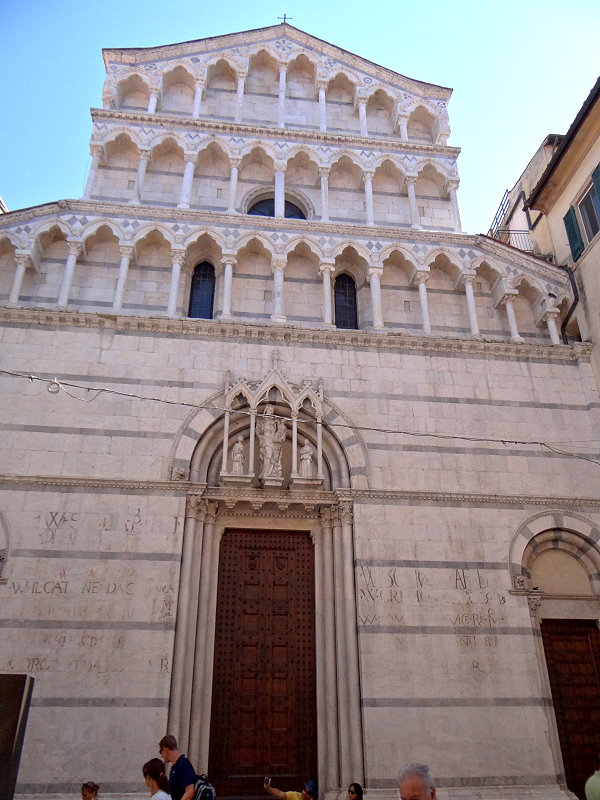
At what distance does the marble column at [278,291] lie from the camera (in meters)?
12.1

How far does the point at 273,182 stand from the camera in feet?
46.8

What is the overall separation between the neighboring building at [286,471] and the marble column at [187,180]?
7 cm

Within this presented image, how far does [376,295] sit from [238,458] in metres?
4.45

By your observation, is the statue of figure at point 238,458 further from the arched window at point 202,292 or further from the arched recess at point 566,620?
the arched recess at point 566,620

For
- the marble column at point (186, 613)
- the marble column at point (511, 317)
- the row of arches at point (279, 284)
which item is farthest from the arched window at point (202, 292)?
the marble column at point (511, 317)

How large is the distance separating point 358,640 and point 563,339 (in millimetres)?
7569

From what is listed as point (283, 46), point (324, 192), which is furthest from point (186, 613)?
point (283, 46)

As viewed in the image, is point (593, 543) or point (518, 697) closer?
point (518, 697)

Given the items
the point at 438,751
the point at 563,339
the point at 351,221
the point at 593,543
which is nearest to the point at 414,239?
the point at 351,221

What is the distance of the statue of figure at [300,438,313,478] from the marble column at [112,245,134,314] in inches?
168

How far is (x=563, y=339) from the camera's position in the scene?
13.2 m

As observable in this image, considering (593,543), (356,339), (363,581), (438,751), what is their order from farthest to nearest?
(356,339) < (593,543) < (363,581) < (438,751)

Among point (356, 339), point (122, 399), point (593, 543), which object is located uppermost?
point (356, 339)

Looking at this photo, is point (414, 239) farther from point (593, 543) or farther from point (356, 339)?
point (593, 543)
